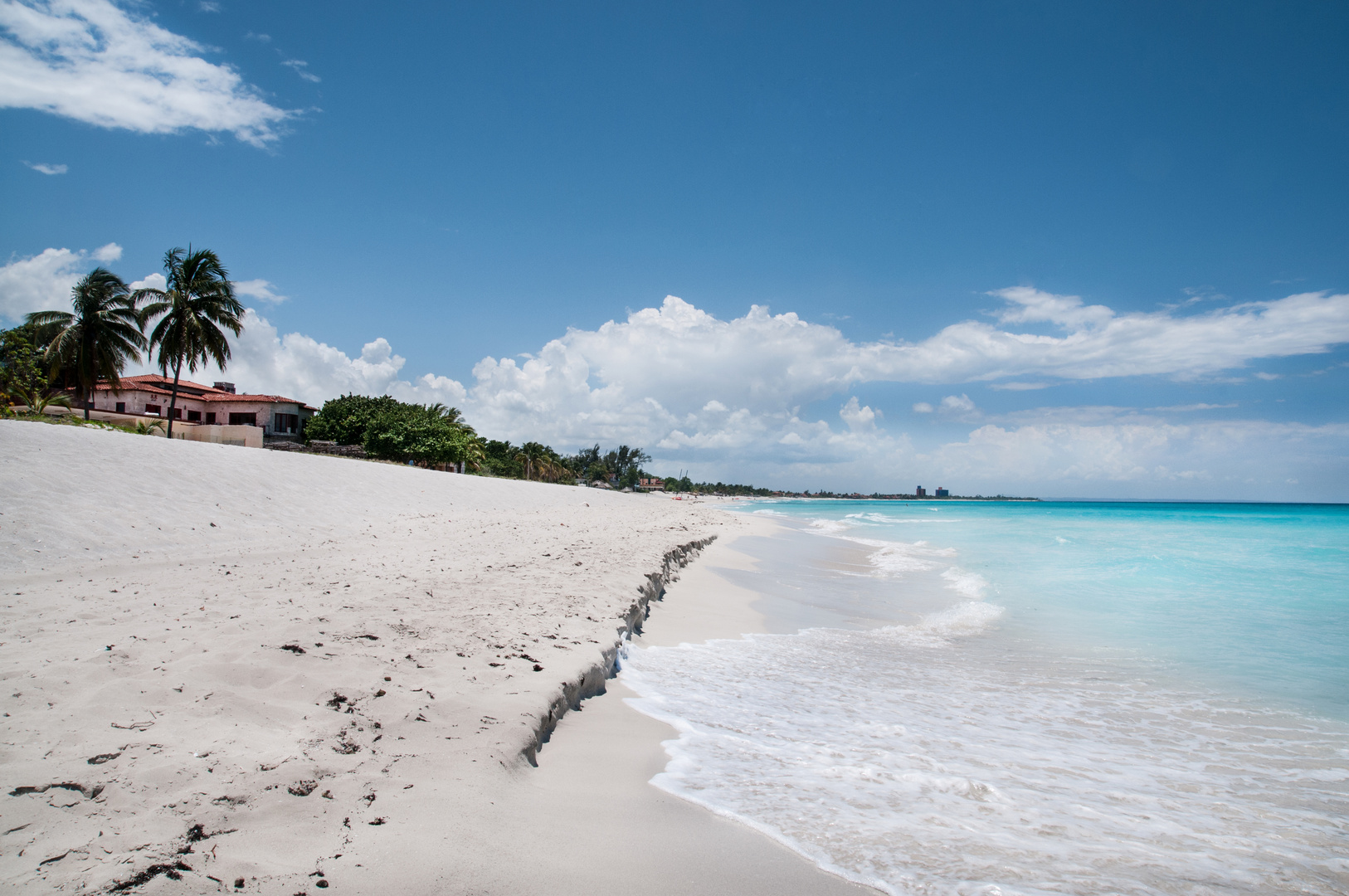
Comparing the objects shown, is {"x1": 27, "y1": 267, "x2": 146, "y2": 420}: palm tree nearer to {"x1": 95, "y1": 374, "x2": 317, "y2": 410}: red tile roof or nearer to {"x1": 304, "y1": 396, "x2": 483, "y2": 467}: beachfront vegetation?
{"x1": 95, "y1": 374, "x2": 317, "y2": 410}: red tile roof

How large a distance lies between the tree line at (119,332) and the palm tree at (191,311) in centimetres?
3

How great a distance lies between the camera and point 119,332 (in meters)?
32.8

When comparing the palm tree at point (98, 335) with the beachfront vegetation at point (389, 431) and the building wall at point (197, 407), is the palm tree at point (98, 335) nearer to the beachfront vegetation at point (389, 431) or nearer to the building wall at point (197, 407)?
the building wall at point (197, 407)

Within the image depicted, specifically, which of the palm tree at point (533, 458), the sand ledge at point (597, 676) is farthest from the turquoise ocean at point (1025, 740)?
the palm tree at point (533, 458)

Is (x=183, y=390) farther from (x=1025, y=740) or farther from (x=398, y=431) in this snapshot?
(x=1025, y=740)

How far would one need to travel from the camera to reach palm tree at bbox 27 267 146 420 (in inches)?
1235

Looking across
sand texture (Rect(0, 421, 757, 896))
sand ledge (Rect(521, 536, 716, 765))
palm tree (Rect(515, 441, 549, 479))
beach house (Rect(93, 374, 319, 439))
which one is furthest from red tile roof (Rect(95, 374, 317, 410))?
sand ledge (Rect(521, 536, 716, 765))

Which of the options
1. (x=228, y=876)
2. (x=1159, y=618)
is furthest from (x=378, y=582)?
(x=1159, y=618)

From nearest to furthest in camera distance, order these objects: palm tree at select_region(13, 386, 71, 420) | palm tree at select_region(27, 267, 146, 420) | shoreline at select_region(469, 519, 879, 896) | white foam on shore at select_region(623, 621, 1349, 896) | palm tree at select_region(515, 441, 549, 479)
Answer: shoreline at select_region(469, 519, 879, 896), white foam on shore at select_region(623, 621, 1349, 896), palm tree at select_region(13, 386, 71, 420), palm tree at select_region(27, 267, 146, 420), palm tree at select_region(515, 441, 549, 479)

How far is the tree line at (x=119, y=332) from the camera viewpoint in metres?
27.9

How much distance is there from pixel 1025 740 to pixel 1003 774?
2.95 ft

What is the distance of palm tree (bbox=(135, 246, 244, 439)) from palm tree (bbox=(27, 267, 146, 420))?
10.3 ft

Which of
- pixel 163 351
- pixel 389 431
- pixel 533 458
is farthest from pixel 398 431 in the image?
pixel 533 458

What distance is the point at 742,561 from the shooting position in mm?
15648
